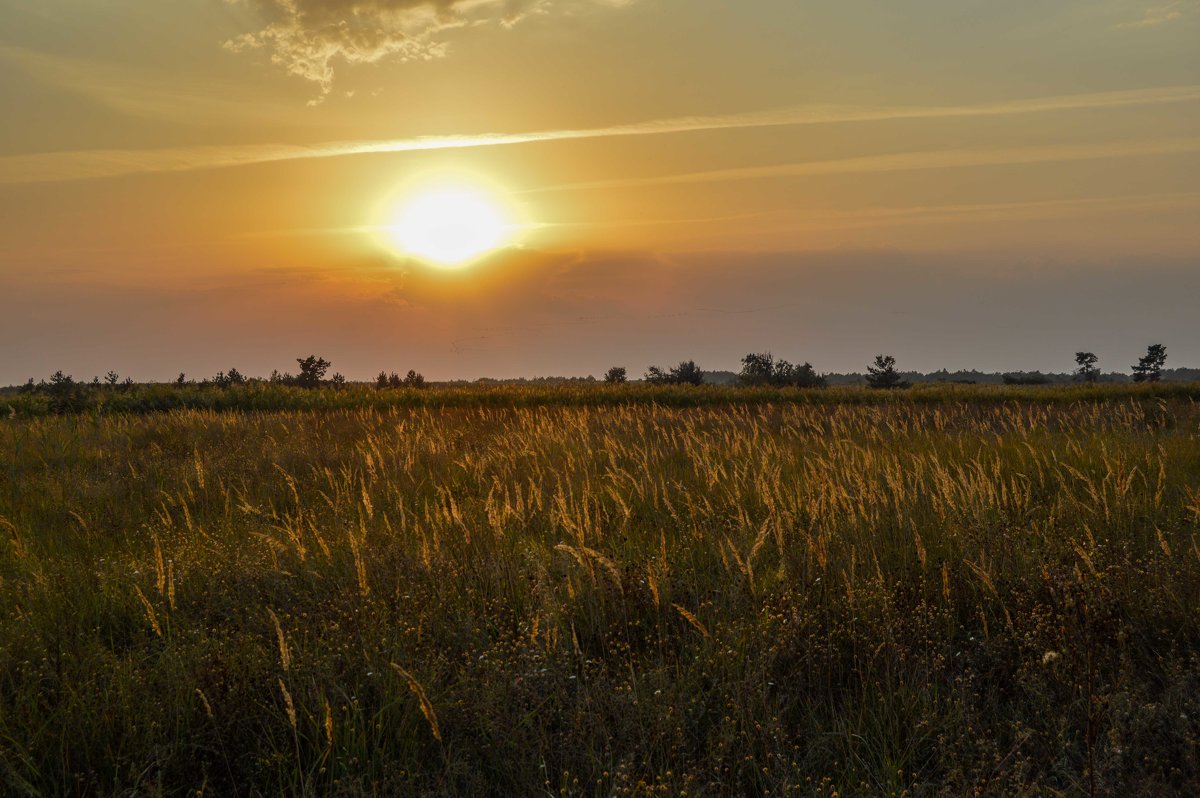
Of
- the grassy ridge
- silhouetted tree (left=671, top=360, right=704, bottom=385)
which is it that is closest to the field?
the grassy ridge

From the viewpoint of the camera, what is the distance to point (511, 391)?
25.4 meters

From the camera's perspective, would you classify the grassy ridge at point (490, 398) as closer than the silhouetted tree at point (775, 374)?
Yes

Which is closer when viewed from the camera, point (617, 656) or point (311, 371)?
point (617, 656)

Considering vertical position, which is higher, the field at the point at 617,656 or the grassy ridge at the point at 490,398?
the grassy ridge at the point at 490,398

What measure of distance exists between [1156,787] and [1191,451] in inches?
279

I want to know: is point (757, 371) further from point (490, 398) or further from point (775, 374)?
point (490, 398)

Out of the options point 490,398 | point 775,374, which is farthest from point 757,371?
point 490,398

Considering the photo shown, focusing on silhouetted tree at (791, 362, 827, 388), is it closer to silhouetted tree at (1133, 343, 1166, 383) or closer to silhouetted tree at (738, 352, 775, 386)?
silhouetted tree at (738, 352, 775, 386)

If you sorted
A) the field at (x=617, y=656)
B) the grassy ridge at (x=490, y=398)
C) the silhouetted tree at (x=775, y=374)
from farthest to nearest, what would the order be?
the silhouetted tree at (x=775, y=374) < the grassy ridge at (x=490, y=398) < the field at (x=617, y=656)

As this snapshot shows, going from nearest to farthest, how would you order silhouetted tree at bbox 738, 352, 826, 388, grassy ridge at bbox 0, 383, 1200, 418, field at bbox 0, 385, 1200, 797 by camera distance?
field at bbox 0, 385, 1200, 797, grassy ridge at bbox 0, 383, 1200, 418, silhouetted tree at bbox 738, 352, 826, 388

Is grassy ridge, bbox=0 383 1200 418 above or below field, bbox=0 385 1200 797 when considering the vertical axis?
above

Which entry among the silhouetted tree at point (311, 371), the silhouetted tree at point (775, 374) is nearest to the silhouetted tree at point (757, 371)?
the silhouetted tree at point (775, 374)

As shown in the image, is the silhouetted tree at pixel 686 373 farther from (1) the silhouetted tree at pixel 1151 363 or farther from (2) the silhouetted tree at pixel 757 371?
(1) the silhouetted tree at pixel 1151 363

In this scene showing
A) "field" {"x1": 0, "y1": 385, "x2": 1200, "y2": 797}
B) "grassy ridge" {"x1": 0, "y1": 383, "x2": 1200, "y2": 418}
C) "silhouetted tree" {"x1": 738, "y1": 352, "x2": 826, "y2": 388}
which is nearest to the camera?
"field" {"x1": 0, "y1": 385, "x2": 1200, "y2": 797}
